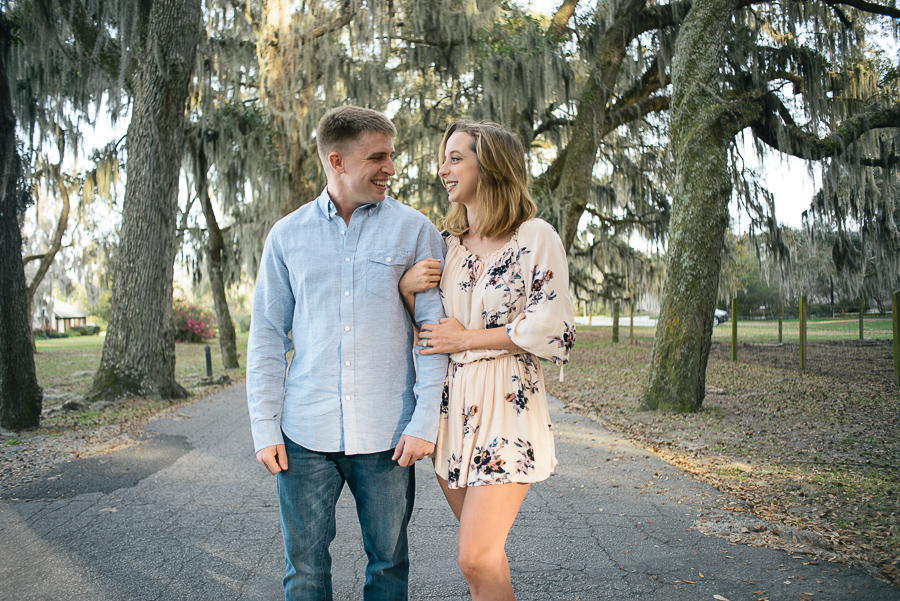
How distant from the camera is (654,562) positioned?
2947 mm

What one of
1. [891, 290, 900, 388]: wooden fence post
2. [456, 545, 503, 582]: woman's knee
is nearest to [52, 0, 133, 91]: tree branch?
[456, 545, 503, 582]: woman's knee

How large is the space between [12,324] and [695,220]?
7.68 m

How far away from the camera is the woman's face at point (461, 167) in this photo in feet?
6.87

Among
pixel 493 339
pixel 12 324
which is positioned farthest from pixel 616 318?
pixel 493 339

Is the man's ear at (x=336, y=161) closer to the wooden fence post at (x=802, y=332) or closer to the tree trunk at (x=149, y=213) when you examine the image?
the tree trunk at (x=149, y=213)

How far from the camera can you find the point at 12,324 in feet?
20.8

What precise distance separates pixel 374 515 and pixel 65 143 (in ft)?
47.2

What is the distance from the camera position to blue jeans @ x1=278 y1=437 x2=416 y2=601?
6.06ft

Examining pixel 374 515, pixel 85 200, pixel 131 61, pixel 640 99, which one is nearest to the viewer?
pixel 374 515

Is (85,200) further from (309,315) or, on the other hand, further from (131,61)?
(309,315)

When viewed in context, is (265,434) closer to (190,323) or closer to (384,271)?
(384,271)

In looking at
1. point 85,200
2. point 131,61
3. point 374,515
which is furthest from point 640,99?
point 85,200

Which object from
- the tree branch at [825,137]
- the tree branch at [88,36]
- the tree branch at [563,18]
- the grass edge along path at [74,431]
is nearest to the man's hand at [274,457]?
the grass edge along path at [74,431]

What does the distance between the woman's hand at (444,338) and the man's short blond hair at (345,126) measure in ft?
2.09
